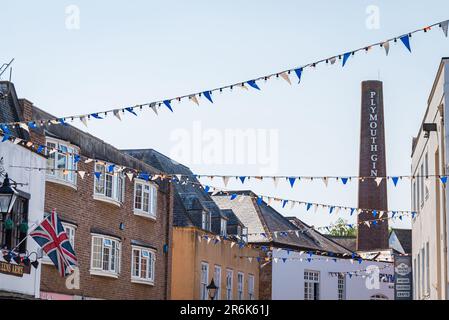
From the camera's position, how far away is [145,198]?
37156mm

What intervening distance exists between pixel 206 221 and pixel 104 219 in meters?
12.9

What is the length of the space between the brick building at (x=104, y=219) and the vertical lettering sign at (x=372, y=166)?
27.1 meters

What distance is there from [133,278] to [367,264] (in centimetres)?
2346

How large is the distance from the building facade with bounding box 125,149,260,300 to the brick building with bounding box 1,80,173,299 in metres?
2.53

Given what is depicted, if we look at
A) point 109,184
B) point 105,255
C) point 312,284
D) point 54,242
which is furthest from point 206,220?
point 54,242

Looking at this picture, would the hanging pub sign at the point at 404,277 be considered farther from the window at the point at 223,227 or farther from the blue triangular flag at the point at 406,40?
the blue triangular flag at the point at 406,40

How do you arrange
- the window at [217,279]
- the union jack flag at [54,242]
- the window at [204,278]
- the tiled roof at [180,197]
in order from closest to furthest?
Result: the union jack flag at [54,242], the window at [204,278], the tiled roof at [180,197], the window at [217,279]

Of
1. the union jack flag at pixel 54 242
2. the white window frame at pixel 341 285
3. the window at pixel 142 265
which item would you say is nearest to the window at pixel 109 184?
the window at pixel 142 265

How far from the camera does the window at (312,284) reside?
53.0 metres

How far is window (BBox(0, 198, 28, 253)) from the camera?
24.9m

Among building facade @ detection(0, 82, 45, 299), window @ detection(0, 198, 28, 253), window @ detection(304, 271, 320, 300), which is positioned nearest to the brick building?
building facade @ detection(0, 82, 45, 299)

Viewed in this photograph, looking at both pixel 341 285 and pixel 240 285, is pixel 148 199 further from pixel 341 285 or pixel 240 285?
pixel 341 285
